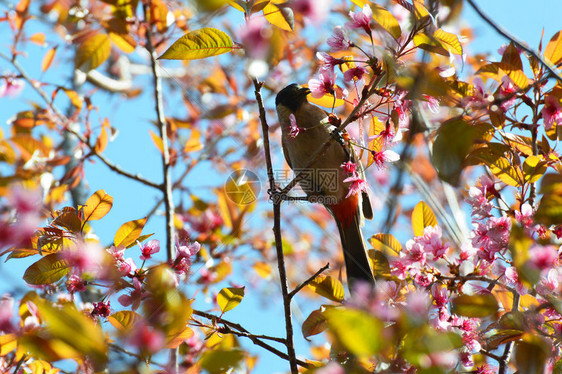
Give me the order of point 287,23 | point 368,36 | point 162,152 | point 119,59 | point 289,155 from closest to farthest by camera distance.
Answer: point 287,23, point 368,36, point 162,152, point 289,155, point 119,59

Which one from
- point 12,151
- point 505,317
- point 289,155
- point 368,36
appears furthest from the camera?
point 289,155

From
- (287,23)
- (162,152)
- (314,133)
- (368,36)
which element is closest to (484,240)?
(368,36)

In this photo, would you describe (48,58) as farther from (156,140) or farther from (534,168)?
(534,168)

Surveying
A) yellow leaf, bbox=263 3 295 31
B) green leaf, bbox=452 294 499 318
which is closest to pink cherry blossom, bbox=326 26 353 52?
yellow leaf, bbox=263 3 295 31

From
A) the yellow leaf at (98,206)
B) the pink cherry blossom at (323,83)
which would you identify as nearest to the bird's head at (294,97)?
the pink cherry blossom at (323,83)

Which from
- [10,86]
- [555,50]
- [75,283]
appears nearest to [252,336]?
[75,283]

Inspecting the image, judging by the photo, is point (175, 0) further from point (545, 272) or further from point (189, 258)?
point (545, 272)

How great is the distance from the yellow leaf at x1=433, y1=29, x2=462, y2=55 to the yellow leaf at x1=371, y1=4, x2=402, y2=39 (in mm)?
124

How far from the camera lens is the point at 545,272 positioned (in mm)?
1626

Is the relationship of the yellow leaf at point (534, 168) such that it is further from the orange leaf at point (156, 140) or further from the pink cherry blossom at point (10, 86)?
the pink cherry blossom at point (10, 86)

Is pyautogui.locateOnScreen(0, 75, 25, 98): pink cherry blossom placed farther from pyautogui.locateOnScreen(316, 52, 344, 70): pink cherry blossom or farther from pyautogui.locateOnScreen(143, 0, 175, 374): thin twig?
pyautogui.locateOnScreen(316, 52, 344, 70): pink cherry blossom

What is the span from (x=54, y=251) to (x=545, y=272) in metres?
1.61

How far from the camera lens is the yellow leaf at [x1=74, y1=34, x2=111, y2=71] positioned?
8.52ft

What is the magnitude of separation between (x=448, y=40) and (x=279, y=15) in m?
0.57
